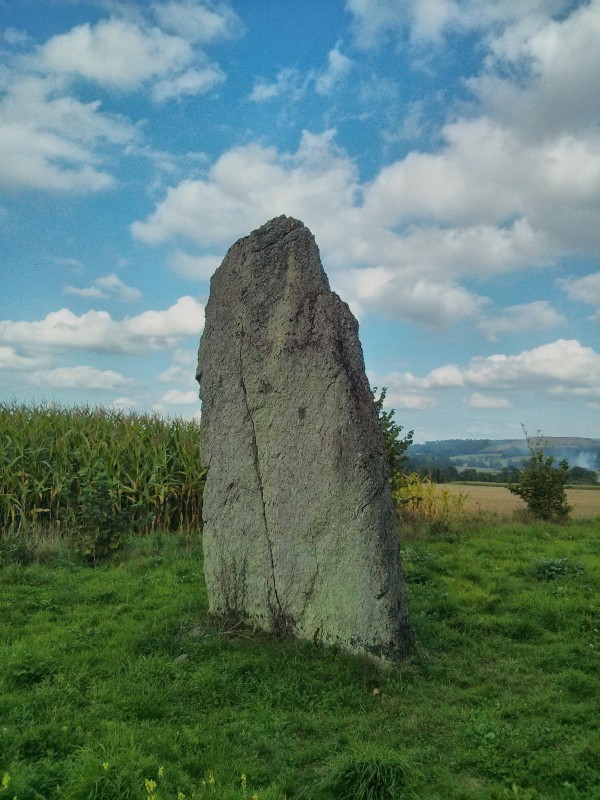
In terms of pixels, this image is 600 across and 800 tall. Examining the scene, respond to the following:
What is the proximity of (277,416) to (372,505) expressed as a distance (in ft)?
4.89

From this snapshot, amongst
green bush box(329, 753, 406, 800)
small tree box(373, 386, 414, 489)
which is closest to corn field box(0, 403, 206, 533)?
small tree box(373, 386, 414, 489)

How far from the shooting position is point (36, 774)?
462cm

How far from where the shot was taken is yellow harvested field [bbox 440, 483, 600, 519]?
58.9 feet

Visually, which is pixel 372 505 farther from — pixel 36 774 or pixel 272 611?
pixel 36 774

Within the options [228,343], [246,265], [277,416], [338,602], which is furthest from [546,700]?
[246,265]

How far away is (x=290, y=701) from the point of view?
6.33 metres

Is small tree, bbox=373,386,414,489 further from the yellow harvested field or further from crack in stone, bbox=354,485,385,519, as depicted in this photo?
crack in stone, bbox=354,485,385,519

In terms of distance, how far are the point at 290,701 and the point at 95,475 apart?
32.3 feet

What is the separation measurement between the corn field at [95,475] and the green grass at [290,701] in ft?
16.5

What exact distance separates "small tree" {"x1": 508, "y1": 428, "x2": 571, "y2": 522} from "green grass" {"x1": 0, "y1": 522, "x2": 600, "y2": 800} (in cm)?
748

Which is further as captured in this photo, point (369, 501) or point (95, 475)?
point (95, 475)

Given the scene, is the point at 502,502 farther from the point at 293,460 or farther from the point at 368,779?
the point at 368,779

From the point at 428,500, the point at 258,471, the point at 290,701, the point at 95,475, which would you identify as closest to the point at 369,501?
the point at 258,471

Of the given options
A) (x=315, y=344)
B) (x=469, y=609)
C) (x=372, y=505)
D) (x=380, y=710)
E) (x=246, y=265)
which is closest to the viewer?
(x=380, y=710)
